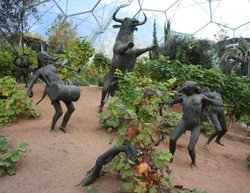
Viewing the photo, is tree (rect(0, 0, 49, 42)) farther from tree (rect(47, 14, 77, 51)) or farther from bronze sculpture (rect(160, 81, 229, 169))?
tree (rect(47, 14, 77, 51))

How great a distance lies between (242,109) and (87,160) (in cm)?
691

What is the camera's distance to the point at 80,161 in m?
6.40

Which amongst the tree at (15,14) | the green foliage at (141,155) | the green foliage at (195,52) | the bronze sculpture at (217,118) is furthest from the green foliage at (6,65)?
the green foliage at (195,52)

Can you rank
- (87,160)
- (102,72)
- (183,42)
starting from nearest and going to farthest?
(87,160) → (102,72) → (183,42)

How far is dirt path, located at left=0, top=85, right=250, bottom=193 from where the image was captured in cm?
558

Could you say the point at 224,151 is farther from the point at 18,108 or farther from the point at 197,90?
the point at 18,108

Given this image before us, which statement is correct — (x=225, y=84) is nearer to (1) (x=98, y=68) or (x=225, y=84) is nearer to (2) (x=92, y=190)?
(1) (x=98, y=68)

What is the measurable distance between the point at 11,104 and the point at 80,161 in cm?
320

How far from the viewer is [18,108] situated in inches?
351

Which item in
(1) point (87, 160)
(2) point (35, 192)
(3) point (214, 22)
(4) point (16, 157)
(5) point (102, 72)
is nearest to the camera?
(2) point (35, 192)

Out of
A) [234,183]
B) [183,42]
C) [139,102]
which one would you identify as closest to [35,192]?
[139,102]

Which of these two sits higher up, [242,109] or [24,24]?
[24,24]

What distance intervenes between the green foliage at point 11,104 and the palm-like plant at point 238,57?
21.4 m

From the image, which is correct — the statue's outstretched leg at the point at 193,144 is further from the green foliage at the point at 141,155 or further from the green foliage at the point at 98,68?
the green foliage at the point at 98,68
